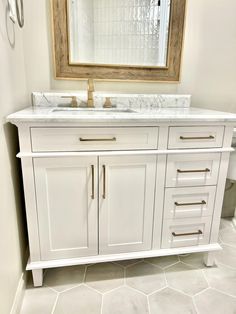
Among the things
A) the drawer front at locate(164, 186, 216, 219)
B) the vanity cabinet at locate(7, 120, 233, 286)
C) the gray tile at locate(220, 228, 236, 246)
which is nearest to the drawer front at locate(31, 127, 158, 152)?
the vanity cabinet at locate(7, 120, 233, 286)

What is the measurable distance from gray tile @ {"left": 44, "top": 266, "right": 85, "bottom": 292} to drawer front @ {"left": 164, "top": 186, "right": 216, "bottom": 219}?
618 mm

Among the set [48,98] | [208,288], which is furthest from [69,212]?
[208,288]

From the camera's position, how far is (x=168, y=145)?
44.3 inches

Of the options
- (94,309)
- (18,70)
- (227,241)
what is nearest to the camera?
(94,309)

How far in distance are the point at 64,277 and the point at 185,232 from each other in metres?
0.74

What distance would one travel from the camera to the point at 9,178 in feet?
3.36

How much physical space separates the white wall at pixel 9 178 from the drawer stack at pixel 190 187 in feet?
2.51

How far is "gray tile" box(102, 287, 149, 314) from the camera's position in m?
1.10

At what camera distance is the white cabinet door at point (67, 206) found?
107cm

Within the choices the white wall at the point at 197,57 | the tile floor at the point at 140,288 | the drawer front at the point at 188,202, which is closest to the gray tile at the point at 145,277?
the tile floor at the point at 140,288

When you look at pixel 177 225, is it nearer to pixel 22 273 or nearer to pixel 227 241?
pixel 227 241

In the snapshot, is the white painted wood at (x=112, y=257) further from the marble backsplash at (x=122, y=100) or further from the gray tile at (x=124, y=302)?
the marble backsplash at (x=122, y=100)

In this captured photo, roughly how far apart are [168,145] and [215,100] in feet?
2.76

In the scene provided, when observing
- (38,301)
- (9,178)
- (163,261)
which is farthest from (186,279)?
(9,178)
